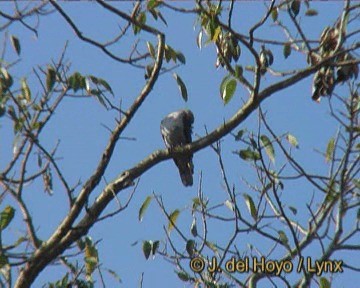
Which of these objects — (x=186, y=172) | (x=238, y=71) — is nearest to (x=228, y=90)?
(x=238, y=71)

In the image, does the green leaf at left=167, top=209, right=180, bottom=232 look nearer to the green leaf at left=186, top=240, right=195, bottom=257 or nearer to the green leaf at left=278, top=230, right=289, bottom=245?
the green leaf at left=186, top=240, right=195, bottom=257

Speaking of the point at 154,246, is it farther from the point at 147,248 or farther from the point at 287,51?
the point at 287,51

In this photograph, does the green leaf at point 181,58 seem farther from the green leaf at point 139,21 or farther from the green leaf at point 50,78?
the green leaf at point 50,78

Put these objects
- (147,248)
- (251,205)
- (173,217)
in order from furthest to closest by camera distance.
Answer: (173,217) → (147,248) → (251,205)

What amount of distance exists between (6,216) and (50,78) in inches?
43.1

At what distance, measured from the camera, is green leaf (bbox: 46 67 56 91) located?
729cm

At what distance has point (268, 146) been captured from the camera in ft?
23.9

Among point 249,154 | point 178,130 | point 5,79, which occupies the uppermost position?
point 178,130

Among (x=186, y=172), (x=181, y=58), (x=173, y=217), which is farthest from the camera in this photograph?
(x=186, y=172)

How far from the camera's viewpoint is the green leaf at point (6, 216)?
21.2 feet

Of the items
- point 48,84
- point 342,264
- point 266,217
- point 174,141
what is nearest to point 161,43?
point 48,84

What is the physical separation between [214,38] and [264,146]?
2.06 feet

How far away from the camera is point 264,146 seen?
23.6ft

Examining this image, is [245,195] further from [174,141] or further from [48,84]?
[174,141]
